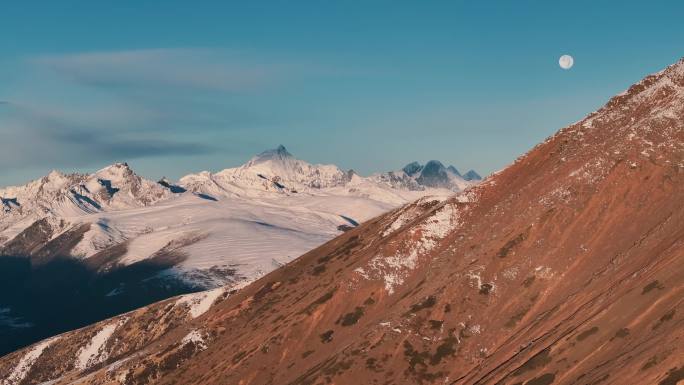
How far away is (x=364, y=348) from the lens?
157m

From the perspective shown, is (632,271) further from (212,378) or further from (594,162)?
(212,378)

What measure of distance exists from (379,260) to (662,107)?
294 feet

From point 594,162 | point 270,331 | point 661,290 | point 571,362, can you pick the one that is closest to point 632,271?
point 661,290

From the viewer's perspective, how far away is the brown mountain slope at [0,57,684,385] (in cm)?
11862

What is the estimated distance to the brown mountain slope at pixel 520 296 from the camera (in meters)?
119

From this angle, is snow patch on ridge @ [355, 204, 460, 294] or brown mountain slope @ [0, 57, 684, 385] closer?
brown mountain slope @ [0, 57, 684, 385]

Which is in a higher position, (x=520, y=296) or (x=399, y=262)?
(x=399, y=262)

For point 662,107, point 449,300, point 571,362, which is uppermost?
point 662,107

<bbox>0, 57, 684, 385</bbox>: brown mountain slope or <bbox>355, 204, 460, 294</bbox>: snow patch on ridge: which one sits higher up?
<bbox>355, 204, 460, 294</bbox>: snow patch on ridge

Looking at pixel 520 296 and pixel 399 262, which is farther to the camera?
pixel 399 262

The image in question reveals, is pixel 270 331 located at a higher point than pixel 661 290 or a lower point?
higher

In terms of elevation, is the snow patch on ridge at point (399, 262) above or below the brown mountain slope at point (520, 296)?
above

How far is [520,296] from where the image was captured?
158 meters

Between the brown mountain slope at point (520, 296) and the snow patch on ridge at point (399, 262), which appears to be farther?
the snow patch on ridge at point (399, 262)
